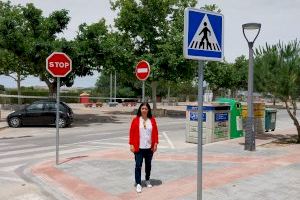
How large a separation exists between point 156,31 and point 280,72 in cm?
1947

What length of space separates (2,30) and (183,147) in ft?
46.6

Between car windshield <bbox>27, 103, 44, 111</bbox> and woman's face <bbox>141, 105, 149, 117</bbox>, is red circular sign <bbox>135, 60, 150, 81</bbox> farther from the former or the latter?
car windshield <bbox>27, 103, 44, 111</bbox>

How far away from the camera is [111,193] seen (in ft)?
26.9

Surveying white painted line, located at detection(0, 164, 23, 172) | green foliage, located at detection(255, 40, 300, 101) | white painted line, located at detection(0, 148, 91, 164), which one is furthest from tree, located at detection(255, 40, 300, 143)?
white painted line, located at detection(0, 164, 23, 172)

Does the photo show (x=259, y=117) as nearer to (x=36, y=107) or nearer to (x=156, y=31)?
(x=36, y=107)

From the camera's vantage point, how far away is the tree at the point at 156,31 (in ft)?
103

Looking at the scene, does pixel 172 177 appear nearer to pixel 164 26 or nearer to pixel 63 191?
pixel 63 191

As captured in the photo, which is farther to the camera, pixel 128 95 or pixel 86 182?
pixel 128 95

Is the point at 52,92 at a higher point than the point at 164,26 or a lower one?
lower

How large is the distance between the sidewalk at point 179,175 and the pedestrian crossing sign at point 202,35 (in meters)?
3.19

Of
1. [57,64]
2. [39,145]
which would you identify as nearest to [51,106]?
[39,145]

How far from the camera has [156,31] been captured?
33.2 meters

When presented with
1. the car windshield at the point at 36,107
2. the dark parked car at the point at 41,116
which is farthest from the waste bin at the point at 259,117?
the car windshield at the point at 36,107

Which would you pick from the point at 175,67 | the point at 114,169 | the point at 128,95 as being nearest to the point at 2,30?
the point at 175,67
